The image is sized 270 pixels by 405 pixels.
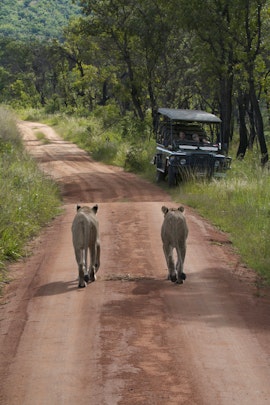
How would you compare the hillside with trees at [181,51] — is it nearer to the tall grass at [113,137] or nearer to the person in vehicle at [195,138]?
the tall grass at [113,137]

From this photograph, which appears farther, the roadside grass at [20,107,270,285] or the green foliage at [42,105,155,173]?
the green foliage at [42,105,155,173]

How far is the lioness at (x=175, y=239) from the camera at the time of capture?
9.55m

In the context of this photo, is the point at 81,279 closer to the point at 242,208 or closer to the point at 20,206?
the point at 20,206

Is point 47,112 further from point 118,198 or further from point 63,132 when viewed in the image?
point 118,198

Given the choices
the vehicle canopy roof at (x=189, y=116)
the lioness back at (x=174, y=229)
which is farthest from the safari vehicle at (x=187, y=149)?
the lioness back at (x=174, y=229)

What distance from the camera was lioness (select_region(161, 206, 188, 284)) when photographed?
9.55 meters

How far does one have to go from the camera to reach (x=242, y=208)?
52.4ft

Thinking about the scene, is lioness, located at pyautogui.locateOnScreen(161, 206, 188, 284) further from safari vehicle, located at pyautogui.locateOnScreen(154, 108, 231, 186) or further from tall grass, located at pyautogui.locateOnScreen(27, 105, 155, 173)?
tall grass, located at pyautogui.locateOnScreen(27, 105, 155, 173)

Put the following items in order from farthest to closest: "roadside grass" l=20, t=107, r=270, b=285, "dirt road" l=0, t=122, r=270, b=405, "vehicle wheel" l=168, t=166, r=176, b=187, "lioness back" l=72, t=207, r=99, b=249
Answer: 1. "vehicle wheel" l=168, t=166, r=176, b=187
2. "roadside grass" l=20, t=107, r=270, b=285
3. "lioness back" l=72, t=207, r=99, b=249
4. "dirt road" l=0, t=122, r=270, b=405

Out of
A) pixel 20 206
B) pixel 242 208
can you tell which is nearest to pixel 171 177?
pixel 242 208

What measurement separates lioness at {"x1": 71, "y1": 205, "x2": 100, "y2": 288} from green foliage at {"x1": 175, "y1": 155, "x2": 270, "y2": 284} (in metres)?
2.76

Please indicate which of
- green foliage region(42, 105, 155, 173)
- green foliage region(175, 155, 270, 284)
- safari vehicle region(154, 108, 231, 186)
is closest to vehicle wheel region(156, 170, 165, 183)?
safari vehicle region(154, 108, 231, 186)

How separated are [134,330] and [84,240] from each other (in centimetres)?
214

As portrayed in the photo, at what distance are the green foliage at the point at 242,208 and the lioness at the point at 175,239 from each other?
1.59 meters
